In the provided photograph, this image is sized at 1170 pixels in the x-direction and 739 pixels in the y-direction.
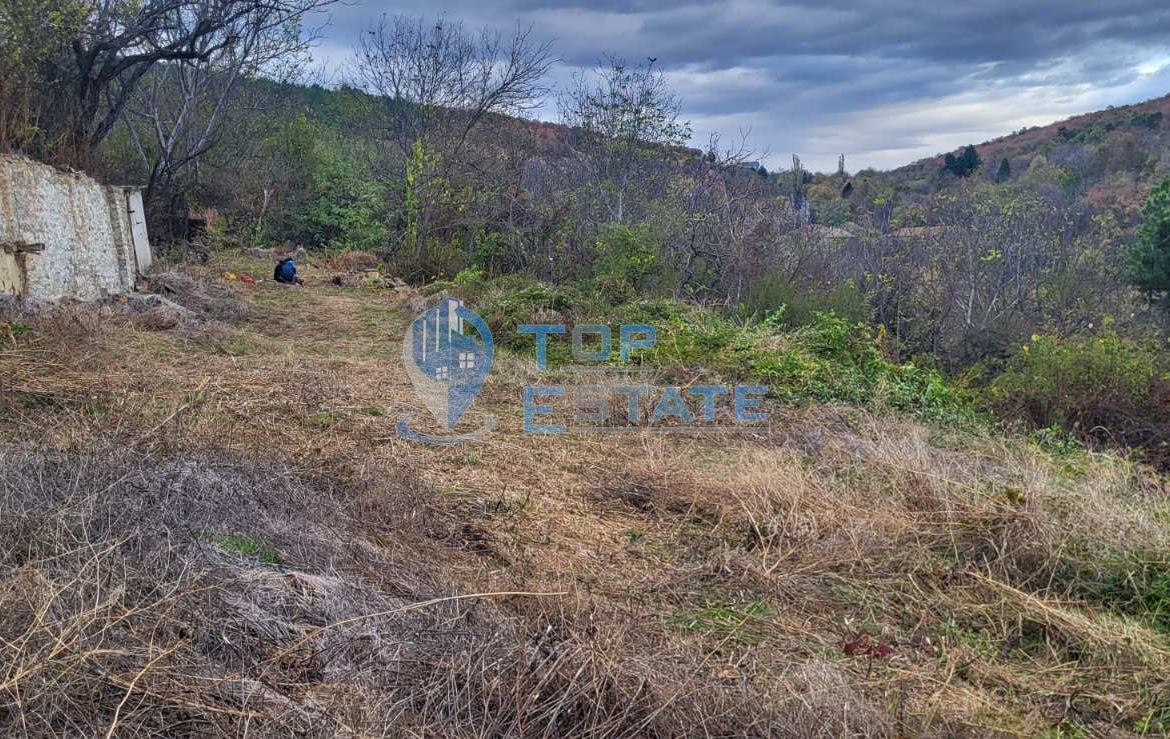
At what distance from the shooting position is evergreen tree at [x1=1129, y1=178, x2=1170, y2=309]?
1396cm

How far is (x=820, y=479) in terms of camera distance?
413 cm

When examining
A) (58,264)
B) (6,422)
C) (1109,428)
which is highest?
(58,264)

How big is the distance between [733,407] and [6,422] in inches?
180

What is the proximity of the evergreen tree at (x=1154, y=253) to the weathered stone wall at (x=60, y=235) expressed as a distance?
55.5ft

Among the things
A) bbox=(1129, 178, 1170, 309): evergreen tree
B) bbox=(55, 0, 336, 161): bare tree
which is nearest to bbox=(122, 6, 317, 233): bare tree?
bbox=(55, 0, 336, 161): bare tree

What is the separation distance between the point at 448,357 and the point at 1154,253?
45.7 feet

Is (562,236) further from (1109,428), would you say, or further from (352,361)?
(1109,428)

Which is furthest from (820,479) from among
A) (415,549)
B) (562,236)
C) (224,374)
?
(562,236)

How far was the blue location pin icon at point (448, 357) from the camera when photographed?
19.0ft

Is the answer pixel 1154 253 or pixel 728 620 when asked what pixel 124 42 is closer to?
pixel 728 620

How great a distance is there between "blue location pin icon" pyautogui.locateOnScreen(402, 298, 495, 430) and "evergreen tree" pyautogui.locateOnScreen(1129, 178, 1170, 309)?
13.1 metres

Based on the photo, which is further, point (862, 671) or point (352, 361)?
point (352, 361)

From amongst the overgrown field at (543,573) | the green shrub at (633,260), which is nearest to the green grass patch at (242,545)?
the overgrown field at (543,573)

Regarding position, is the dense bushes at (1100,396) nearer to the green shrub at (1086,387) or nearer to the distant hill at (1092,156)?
the green shrub at (1086,387)
